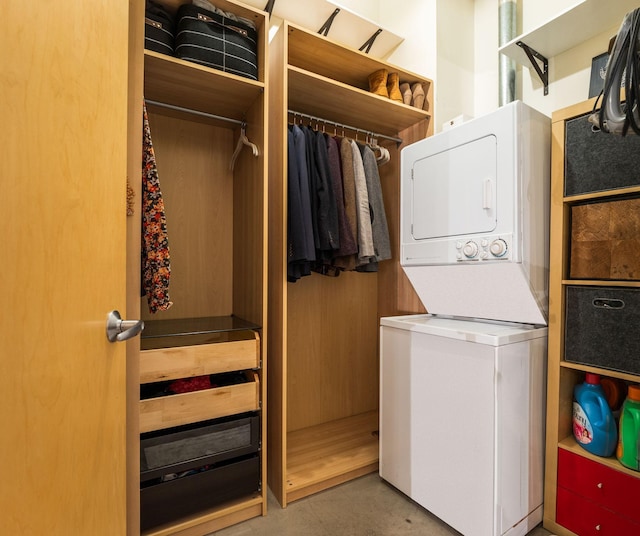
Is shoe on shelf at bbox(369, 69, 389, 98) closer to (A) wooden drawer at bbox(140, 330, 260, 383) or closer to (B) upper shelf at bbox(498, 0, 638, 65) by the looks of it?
(B) upper shelf at bbox(498, 0, 638, 65)

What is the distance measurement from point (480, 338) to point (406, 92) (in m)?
1.54

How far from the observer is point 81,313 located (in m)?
0.66

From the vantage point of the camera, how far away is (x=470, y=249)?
4.84ft

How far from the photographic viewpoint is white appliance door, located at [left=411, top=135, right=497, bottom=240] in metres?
1.43

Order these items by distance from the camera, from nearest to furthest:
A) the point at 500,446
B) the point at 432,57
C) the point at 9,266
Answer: the point at 9,266 → the point at 500,446 → the point at 432,57

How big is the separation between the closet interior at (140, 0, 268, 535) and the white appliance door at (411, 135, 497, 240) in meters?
0.77

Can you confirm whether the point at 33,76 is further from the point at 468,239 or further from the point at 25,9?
the point at 468,239

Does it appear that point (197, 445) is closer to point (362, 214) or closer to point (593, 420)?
point (362, 214)

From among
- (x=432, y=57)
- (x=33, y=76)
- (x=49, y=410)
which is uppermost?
(x=432, y=57)

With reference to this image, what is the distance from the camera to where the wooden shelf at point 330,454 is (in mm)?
Result: 1771

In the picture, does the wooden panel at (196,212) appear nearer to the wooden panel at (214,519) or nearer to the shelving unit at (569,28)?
the wooden panel at (214,519)

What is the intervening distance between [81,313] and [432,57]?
91.1 inches

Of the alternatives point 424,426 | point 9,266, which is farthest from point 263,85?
point 424,426

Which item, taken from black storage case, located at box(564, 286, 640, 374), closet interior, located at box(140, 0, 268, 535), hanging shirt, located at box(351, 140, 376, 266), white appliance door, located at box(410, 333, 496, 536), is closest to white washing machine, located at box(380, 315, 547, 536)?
white appliance door, located at box(410, 333, 496, 536)
